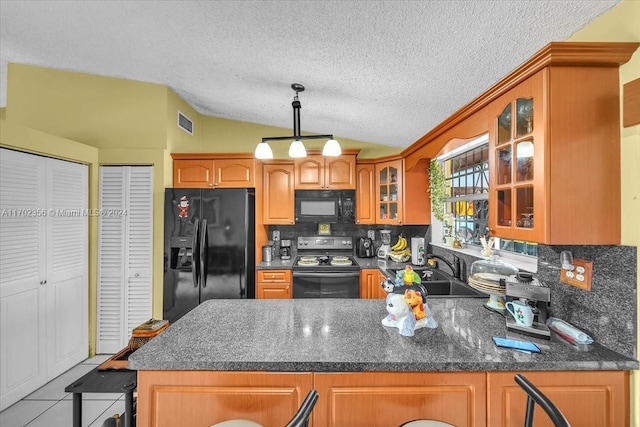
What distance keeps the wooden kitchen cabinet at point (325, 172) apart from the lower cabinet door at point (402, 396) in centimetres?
247

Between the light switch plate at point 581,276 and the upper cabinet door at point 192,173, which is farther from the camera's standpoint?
the upper cabinet door at point 192,173

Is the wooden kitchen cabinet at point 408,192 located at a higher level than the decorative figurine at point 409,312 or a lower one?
higher

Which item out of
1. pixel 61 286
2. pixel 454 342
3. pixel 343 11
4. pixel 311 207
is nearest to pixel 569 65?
pixel 343 11

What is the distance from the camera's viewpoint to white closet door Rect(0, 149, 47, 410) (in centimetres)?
212

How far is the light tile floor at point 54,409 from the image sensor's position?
2012 mm

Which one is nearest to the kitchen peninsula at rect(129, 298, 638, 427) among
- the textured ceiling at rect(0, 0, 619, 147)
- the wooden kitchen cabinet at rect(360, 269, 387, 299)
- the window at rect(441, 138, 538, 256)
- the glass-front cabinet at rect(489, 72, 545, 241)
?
the glass-front cabinet at rect(489, 72, 545, 241)

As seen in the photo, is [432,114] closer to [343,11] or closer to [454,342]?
[343,11]

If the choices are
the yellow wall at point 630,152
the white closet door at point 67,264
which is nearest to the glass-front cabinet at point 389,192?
the yellow wall at point 630,152

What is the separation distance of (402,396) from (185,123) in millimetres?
3593

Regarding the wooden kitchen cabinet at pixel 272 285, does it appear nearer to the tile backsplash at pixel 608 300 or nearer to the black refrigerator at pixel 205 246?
the black refrigerator at pixel 205 246

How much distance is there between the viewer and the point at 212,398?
1.13m

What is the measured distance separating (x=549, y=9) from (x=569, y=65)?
0.87ft

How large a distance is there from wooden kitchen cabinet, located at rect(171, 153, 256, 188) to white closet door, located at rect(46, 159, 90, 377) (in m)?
0.89

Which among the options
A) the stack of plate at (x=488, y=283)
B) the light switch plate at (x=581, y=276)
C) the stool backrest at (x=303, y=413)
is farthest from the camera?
the stack of plate at (x=488, y=283)
